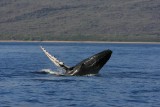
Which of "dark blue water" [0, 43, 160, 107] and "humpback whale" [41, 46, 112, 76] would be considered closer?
"dark blue water" [0, 43, 160, 107]

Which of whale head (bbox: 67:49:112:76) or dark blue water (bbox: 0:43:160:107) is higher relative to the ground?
whale head (bbox: 67:49:112:76)

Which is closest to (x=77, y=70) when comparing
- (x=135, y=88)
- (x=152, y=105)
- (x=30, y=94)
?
(x=135, y=88)

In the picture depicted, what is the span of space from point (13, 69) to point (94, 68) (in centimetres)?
1128

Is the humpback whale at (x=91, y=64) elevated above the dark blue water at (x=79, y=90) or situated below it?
above

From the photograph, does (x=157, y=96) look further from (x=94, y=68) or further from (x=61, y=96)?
(x=94, y=68)

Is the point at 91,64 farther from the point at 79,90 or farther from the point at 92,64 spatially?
the point at 79,90

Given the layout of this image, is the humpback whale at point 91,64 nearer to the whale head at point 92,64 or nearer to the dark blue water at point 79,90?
the whale head at point 92,64

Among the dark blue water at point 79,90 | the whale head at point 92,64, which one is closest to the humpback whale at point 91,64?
the whale head at point 92,64

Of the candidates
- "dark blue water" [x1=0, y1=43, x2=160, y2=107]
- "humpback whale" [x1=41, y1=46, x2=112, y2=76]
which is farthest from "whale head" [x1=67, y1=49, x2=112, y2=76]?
"dark blue water" [x1=0, y1=43, x2=160, y2=107]

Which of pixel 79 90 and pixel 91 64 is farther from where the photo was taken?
pixel 91 64

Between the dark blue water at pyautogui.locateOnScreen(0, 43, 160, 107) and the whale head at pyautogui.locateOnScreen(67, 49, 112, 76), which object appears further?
the whale head at pyautogui.locateOnScreen(67, 49, 112, 76)

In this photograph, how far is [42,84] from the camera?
48531 millimetres

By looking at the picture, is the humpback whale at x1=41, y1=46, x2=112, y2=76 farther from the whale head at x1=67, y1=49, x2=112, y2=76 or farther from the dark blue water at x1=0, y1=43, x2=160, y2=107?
the dark blue water at x1=0, y1=43, x2=160, y2=107

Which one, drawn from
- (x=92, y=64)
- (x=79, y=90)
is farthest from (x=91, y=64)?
(x=79, y=90)
